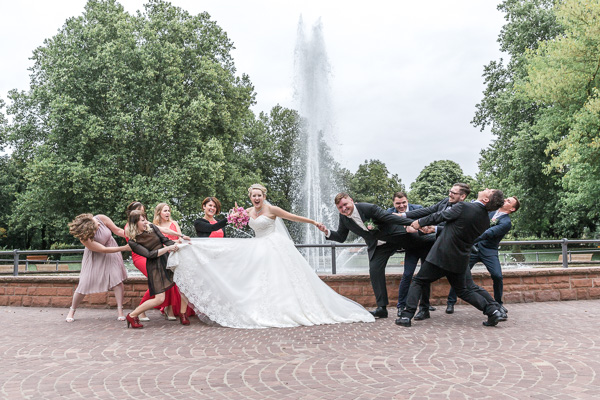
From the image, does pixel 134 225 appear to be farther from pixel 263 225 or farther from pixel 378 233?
pixel 378 233

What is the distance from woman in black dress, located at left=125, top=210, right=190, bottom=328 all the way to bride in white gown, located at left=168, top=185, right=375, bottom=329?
165 millimetres

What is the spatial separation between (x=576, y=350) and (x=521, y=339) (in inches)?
29.6

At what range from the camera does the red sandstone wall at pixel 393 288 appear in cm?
Answer: 971

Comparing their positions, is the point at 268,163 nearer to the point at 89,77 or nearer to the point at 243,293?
the point at 89,77

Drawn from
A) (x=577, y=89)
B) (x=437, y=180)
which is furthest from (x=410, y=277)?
(x=437, y=180)

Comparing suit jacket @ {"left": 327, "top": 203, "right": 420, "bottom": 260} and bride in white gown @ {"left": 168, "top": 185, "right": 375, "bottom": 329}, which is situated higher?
suit jacket @ {"left": 327, "top": 203, "right": 420, "bottom": 260}

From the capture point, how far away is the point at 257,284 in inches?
314

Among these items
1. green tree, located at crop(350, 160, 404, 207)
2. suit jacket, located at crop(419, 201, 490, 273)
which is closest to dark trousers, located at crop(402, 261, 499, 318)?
suit jacket, located at crop(419, 201, 490, 273)

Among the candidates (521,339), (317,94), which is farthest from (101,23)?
(521,339)

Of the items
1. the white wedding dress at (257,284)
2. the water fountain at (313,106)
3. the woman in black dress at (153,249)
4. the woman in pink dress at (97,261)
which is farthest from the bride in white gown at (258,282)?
the water fountain at (313,106)

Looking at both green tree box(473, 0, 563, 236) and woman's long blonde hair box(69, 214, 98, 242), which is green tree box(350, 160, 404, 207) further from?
woman's long blonde hair box(69, 214, 98, 242)

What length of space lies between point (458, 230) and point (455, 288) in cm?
90

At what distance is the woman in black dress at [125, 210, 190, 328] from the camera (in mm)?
8078

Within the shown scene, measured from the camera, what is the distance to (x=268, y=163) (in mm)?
46375
